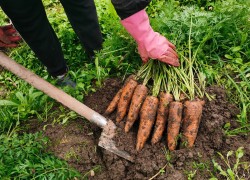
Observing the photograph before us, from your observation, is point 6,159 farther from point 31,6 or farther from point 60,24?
point 60,24

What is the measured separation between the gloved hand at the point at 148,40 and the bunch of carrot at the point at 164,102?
0.12 meters

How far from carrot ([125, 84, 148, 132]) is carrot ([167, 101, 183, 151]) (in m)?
0.26

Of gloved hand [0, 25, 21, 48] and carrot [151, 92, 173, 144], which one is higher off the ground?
gloved hand [0, 25, 21, 48]

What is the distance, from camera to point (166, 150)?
2291 mm

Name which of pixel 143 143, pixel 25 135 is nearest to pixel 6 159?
pixel 25 135

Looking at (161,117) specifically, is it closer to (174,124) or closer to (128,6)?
(174,124)

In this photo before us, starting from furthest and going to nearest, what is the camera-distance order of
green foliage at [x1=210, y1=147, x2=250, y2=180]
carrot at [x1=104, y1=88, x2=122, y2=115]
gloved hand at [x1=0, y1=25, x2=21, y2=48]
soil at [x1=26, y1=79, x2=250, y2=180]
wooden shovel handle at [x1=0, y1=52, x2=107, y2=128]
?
1. gloved hand at [x1=0, y1=25, x2=21, y2=48]
2. carrot at [x1=104, y1=88, x2=122, y2=115]
3. wooden shovel handle at [x1=0, y1=52, x2=107, y2=128]
4. soil at [x1=26, y1=79, x2=250, y2=180]
5. green foliage at [x1=210, y1=147, x2=250, y2=180]

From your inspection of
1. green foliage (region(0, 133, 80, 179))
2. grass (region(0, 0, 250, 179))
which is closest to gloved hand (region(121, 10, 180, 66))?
grass (region(0, 0, 250, 179))

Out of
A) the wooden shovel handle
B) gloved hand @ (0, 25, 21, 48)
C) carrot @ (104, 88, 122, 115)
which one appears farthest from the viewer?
gloved hand @ (0, 25, 21, 48)

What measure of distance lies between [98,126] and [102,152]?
0.68ft

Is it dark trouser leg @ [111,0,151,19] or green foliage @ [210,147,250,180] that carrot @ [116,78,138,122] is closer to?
dark trouser leg @ [111,0,151,19]

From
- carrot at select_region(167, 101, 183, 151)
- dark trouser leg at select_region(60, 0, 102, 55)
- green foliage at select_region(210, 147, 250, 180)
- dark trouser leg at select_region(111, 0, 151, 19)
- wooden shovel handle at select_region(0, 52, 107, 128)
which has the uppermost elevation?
dark trouser leg at select_region(111, 0, 151, 19)

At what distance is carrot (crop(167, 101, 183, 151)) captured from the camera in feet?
7.45

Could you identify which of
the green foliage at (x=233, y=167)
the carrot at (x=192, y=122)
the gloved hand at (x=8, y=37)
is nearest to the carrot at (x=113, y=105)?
the carrot at (x=192, y=122)
